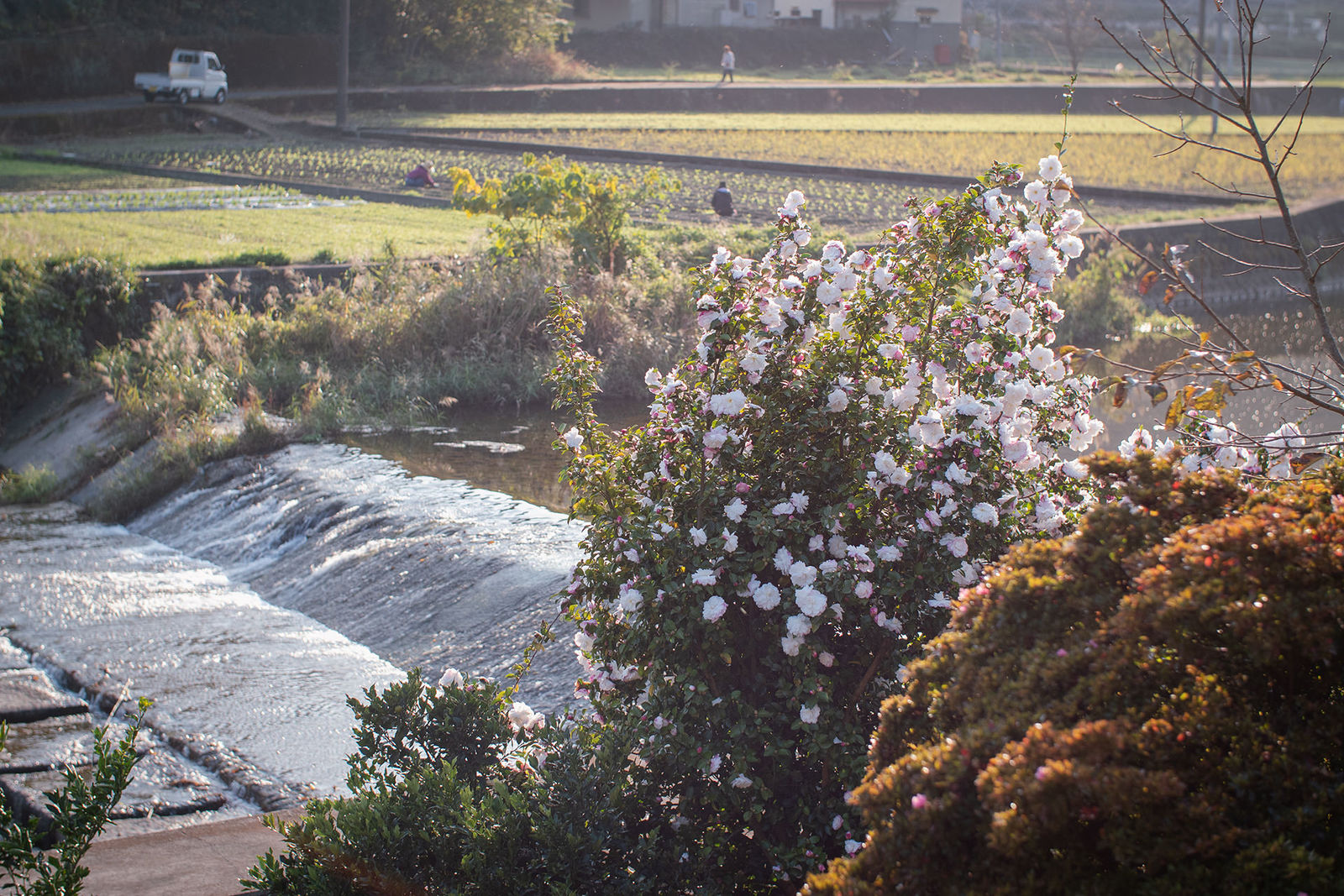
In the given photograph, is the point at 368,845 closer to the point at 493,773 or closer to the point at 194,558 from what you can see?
the point at 493,773

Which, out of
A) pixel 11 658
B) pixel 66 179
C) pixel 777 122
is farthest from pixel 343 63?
pixel 11 658

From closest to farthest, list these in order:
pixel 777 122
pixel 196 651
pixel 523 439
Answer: pixel 196 651 < pixel 523 439 < pixel 777 122

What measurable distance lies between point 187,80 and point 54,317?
2613cm

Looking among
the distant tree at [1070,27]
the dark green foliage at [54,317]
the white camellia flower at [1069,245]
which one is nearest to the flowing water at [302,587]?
the dark green foliage at [54,317]

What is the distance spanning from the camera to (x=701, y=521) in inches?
137

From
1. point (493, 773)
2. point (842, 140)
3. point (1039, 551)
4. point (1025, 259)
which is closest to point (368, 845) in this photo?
point (493, 773)

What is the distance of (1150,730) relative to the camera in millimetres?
2203

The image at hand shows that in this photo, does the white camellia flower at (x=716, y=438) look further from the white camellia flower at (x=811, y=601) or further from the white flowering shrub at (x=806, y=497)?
the white camellia flower at (x=811, y=601)

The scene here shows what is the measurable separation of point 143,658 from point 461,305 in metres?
6.13

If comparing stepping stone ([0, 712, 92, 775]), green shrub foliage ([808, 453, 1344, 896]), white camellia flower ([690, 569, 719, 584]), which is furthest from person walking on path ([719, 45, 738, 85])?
green shrub foliage ([808, 453, 1344, 896])

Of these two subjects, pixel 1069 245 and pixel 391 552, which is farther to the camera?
pixel 391 552

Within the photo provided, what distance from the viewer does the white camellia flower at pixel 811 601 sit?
3.16m

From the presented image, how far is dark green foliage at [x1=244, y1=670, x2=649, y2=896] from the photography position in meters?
3.14

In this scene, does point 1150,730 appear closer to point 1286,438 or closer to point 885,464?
point 885,464
